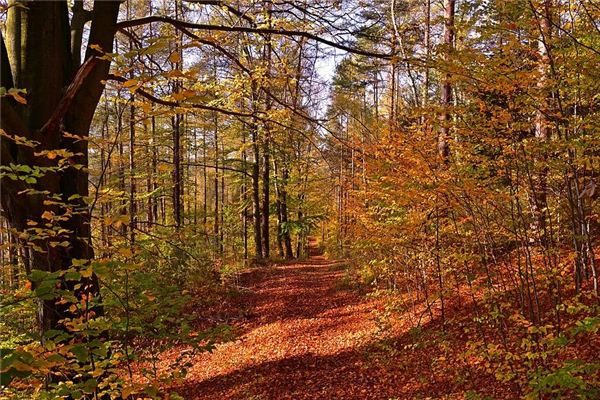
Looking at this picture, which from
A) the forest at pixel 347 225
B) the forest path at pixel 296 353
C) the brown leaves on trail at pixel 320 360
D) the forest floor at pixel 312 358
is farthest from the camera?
the forest path at pixel 296 353

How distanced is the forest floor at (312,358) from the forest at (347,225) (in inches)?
2.1

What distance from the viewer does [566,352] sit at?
551cm

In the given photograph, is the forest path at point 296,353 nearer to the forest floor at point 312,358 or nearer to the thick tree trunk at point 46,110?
the forest floor at point 312,358

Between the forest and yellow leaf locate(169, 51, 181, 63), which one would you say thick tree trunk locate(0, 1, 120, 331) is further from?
yellow leaf locate(169, 51, 181, 63)

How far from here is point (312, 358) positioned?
8133 millimetres

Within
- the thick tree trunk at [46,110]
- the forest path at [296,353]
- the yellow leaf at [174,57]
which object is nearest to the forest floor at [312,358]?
the forest path at [296,353]

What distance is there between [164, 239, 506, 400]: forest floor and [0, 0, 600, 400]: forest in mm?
54

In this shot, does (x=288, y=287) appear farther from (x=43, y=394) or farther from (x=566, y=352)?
(x=43, y=394)

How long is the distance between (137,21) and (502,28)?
3618mm

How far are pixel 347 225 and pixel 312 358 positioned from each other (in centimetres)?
369

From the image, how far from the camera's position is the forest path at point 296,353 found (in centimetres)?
685

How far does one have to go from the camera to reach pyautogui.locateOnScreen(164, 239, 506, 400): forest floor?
6.57 m

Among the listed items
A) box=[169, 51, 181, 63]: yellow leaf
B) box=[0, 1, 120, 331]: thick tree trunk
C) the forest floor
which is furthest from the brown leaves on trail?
box=[169, 51, 181, 63]: yellow leaf

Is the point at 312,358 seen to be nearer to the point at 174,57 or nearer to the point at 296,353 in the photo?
the point at 296,353
